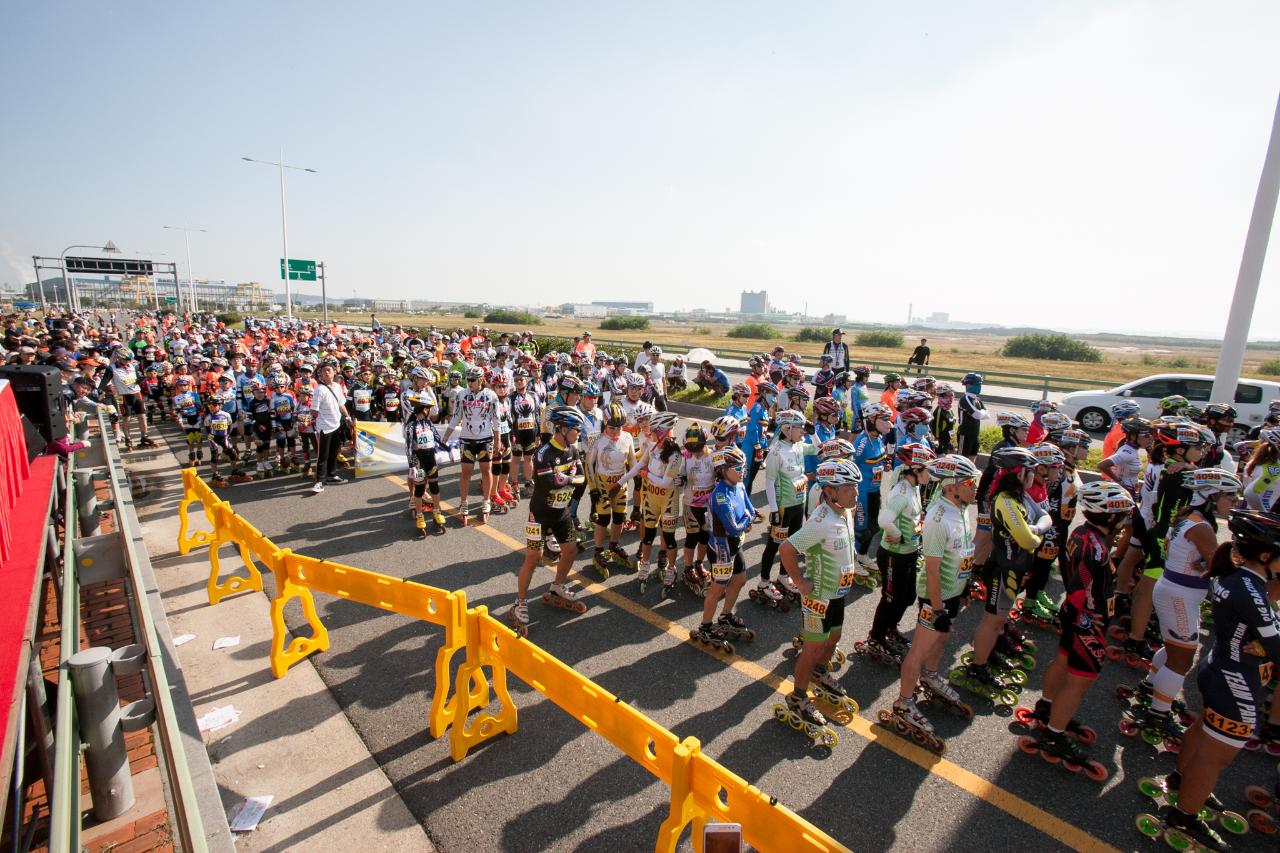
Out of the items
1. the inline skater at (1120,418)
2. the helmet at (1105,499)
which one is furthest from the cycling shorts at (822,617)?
the inline skater at (1120,418)

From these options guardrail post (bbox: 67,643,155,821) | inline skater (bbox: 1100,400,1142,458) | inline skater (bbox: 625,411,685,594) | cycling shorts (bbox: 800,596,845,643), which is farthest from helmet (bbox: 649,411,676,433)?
inline skater (bbox: 1100,400,1142,458)

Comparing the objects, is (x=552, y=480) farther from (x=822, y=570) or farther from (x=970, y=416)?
(x=970, y=416)

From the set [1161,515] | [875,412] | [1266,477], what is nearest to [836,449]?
[875,412]

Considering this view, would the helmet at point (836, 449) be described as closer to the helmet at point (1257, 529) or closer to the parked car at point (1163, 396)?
the helmet at point (1257, 529)

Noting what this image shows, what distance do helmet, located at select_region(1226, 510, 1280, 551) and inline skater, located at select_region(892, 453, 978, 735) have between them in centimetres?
145

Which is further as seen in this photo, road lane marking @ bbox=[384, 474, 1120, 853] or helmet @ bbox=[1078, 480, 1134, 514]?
helmet @ bbox=[1078, 480, 1134, 514]

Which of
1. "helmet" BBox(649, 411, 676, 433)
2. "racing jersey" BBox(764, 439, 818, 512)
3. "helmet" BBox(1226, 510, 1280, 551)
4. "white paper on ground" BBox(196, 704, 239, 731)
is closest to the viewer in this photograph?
"helmet" BBox(1226, 510, 1280, 551)

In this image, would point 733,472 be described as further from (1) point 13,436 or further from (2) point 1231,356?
(2) point 1231,356

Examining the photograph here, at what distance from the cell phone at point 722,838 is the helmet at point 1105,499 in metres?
3.40

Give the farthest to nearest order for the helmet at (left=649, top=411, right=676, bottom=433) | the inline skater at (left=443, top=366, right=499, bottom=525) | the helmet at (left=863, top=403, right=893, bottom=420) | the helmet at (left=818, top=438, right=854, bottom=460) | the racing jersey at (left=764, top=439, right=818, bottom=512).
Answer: the inline skater at (left=443, top=366, right=499, bottom=525)
the helmet at (left=863, top=403, right=893, bottom=420)
the helmet at (left=649, top=411, right=676, bottom=433)
the racing jersey at (left=764, top=439, right=818, bottom=512)
the helmet at (left=818, top=438, right=854, bottom=460)

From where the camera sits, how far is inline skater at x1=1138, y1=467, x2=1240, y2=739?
178 inches

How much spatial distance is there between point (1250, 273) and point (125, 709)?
16.6 meters

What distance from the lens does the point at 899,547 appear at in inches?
207

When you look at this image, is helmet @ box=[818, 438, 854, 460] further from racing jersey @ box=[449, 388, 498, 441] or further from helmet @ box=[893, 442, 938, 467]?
racing jersey @ box=[449, 388, 498, 441]
